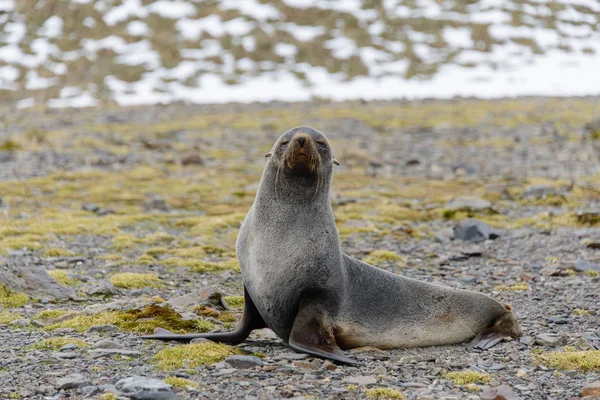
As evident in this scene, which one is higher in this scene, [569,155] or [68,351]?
[68,351]

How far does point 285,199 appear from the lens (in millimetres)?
8188

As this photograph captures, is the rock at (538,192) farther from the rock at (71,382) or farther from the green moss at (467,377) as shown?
the rock at (71,382)

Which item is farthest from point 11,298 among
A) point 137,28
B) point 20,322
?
point 137,28

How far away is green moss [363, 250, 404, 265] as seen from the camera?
13.0 metres

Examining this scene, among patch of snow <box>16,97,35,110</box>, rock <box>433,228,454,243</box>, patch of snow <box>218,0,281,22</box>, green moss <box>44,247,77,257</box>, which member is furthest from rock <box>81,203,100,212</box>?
patch of snow <box>218,0,281,22</box>

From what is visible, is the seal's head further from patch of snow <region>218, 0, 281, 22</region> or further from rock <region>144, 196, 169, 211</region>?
patch of snow <region>218, 0, 281, 22</region>

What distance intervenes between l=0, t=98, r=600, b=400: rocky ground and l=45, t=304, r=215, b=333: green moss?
25 mm

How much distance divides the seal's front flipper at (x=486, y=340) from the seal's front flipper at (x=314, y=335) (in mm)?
1708

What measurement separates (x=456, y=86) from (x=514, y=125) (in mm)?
18260

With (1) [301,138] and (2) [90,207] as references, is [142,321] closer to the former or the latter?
(1) [301,138]

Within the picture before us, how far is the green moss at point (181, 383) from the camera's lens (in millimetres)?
6453

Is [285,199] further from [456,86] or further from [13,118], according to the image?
[456,86]

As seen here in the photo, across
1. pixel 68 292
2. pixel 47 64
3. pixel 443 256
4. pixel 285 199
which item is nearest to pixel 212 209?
pixel 443 256

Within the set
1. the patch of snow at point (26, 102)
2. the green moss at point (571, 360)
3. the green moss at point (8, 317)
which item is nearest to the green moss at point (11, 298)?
the green moss at point (8, 317)
